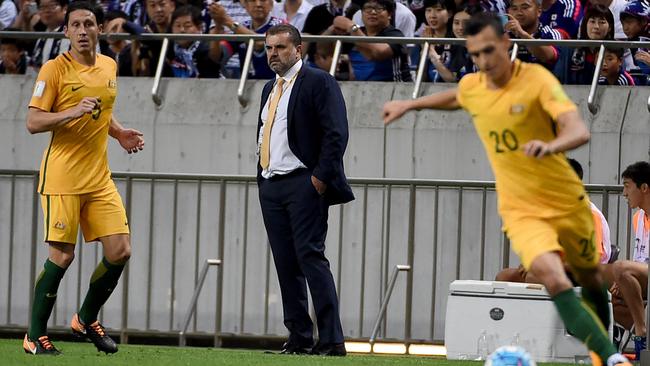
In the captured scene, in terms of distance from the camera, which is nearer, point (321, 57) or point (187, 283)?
point (187, 283)

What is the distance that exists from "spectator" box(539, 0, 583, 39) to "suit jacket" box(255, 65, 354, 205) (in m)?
4.40

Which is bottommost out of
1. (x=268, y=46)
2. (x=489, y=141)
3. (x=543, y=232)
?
(x=543, y=232)

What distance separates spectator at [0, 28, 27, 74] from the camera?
15836 millimetres

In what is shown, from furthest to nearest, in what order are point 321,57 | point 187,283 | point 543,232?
point 321,57
point 187,283
point 543,232

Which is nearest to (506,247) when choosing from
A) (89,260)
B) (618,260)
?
(618,260)

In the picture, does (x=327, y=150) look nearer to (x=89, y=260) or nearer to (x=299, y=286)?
(x=299, y=286)

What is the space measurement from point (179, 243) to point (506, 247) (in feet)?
10.4

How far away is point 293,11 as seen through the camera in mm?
15680

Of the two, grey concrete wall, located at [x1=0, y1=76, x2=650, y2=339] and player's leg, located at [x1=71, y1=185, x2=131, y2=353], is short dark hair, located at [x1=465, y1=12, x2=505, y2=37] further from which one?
grey concrete wall, located at [x1=0, y1=76, x2=650, y2=339]

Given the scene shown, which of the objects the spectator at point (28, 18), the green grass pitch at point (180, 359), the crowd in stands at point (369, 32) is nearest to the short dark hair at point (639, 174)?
the crowd in stands at point (369, 32)

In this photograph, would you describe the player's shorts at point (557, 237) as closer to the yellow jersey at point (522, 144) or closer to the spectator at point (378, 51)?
the yellow jersey at point (522, 144)

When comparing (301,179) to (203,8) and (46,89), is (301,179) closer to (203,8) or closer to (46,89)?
→ (46,89)

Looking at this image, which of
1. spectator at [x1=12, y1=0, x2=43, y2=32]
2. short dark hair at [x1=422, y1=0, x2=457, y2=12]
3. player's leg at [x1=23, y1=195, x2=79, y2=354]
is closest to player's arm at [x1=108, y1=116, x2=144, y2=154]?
player's leg at [x1=23, y1=195, x2=79, y2=354]

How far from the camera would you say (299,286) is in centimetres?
1076
